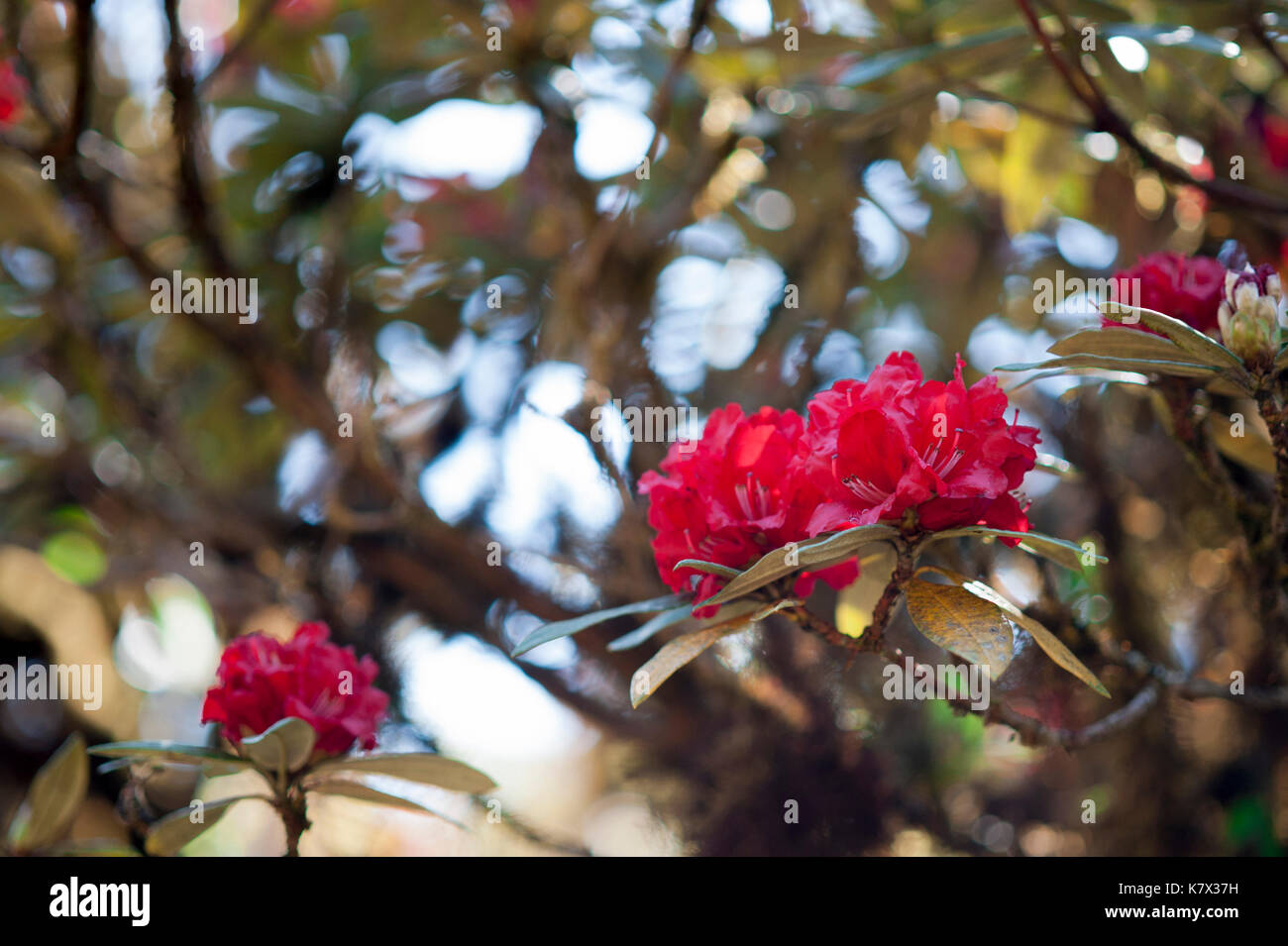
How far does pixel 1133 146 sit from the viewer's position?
3.65 ft

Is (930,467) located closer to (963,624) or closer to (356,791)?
(963,624)

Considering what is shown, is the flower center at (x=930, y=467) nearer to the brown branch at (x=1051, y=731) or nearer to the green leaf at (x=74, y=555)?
the brown branch at (x=1051, y=731)

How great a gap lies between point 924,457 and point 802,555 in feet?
0.45

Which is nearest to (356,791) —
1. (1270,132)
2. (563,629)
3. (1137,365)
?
(563,629)

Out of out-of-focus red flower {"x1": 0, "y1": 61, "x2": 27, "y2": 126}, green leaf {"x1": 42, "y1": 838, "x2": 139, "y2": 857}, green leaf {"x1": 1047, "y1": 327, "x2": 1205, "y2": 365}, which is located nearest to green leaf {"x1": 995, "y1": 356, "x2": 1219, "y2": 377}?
green leaf {"x1": 1047, "y1": 327, "x2": 1205, "y2": 365}

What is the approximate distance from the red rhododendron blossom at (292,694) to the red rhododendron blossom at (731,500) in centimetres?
36

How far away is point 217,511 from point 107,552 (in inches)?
20.3

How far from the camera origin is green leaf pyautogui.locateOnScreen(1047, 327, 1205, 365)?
0.72m

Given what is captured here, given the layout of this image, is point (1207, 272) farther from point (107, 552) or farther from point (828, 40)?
point (107, 552)

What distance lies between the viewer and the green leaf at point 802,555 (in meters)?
0.64

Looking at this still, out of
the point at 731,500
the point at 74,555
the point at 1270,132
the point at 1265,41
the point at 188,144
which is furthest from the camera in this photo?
the point at 74,555

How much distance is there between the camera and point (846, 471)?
2.29 feet

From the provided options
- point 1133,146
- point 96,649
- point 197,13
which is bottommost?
point 96,649
